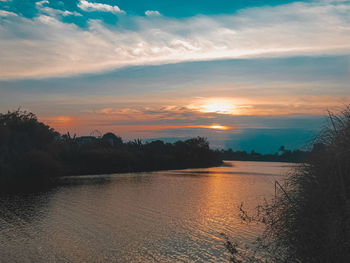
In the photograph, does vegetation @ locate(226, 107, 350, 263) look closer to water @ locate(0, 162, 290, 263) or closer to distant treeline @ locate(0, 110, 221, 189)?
water @ locate(0, 162, 290, 263)

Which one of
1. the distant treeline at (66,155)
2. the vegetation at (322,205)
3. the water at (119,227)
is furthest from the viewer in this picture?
the distant treeline at (66,155)

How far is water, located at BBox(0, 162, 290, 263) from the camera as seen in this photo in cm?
1684

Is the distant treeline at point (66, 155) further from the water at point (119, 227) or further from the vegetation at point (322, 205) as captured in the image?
the vegetation at point (322, 205)

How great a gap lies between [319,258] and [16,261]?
12739 mm

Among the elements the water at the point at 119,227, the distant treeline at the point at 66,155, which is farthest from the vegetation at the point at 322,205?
the distant treeline at the point at 66,155

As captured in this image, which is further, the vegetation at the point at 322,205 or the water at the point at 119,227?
the water at the point at 119,227

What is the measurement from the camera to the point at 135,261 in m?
16.0

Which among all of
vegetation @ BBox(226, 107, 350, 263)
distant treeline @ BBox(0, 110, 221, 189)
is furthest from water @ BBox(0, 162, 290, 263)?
distant treeline @ BBox(0, 110, 221, 189)

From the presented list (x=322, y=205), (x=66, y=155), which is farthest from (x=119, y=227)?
(x=66, y=155)

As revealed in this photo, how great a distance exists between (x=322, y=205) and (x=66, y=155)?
233ft

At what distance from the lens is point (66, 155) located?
74.6 m

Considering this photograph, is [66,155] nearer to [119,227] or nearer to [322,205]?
[119,227]

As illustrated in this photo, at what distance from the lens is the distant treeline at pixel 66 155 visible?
56500 mm

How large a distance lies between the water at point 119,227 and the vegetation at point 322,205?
4.99 metres
